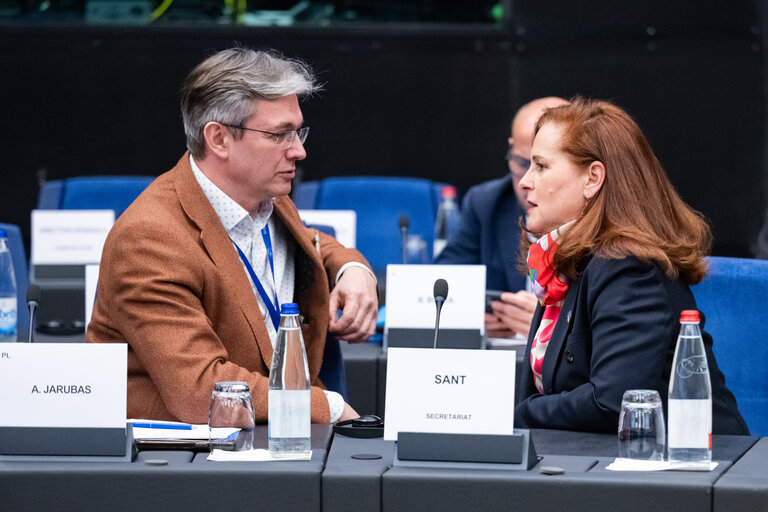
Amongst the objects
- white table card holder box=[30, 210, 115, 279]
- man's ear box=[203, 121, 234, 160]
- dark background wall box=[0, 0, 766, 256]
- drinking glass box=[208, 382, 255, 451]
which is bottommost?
drinking glass box=[208, 382, 255, 451]

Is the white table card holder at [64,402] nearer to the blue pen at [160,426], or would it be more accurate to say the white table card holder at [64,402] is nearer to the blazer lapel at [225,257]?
the blue pen at [160,426]

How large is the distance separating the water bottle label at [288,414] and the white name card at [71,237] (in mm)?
2381

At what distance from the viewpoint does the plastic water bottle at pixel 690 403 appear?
1.66 meters

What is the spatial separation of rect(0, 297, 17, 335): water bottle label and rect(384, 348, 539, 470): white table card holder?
1.72 metres

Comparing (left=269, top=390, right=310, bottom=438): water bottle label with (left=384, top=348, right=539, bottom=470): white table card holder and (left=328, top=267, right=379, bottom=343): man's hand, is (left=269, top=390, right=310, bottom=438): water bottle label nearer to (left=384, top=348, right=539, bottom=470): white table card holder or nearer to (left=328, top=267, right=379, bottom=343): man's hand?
(left=384, top=348, right=539, bottom=470): white table card holder

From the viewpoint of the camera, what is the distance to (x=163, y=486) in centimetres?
163

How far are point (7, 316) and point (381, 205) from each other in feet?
7.18

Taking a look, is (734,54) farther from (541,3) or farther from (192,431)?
(192,431)

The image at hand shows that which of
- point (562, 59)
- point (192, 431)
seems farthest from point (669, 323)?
point (562, 59)

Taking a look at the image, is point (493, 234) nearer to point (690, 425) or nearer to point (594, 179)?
point (594, 179)

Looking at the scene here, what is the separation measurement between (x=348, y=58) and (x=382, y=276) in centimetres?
223

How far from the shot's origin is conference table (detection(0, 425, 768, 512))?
1.54m

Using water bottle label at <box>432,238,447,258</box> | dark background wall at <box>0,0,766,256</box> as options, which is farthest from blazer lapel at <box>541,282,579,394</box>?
dark background wall at <box>0,0,766,256</box>

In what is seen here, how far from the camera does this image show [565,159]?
218 centimetres
